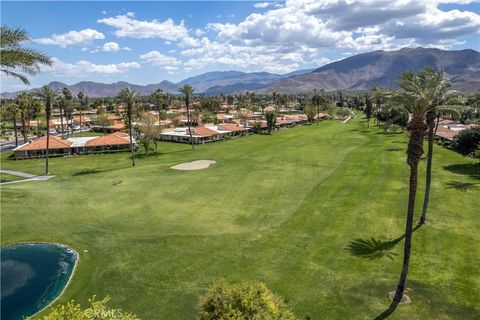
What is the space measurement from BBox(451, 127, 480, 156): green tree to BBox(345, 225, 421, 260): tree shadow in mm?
49165

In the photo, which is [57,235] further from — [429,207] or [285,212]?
[429,207]

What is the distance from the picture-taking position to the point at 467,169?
5894 centimetres

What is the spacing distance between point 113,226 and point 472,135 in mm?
66951

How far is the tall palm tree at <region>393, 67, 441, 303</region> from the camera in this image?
78.0 feet

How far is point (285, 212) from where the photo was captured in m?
41.7

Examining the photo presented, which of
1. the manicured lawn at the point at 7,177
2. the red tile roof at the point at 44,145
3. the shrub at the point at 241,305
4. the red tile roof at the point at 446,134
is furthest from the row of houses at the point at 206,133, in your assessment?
the shrub at the point at 241,305

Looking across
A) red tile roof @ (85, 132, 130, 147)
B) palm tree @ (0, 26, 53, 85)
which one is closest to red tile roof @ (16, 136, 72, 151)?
red tile roof @ (85, 132, 130, 147)

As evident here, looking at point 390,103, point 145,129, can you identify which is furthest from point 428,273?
point 145,129

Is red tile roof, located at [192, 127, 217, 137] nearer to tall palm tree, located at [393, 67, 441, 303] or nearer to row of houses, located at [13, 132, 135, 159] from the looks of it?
row of houses, located at [13, 132, 135, 159]

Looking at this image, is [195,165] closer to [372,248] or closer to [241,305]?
[372,248]

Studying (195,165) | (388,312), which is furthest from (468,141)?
(388,312)

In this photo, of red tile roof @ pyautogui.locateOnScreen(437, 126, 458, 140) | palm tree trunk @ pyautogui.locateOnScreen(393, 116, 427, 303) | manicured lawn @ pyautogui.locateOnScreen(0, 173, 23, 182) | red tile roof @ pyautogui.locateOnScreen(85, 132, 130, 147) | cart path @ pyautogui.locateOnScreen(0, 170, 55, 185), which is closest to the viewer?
palm tree trunk @ pyautogui.locateOnScreen(393, 116, 427, 303)

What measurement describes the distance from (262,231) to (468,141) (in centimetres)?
5611

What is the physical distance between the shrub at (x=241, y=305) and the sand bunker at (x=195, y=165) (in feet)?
161
